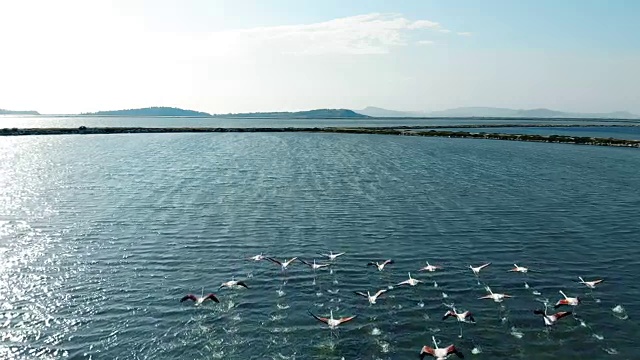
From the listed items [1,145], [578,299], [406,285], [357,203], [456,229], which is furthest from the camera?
[1,145]

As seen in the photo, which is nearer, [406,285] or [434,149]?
[406,285]

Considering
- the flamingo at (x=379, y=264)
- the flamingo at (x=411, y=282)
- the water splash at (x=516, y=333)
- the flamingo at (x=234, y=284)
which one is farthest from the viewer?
the flamingo at (x=379, y=264)

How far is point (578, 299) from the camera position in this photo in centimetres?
3122

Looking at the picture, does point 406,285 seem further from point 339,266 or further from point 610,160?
point 610,160

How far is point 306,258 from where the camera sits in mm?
40781

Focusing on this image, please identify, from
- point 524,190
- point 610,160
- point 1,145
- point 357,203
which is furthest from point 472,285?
point 1,145

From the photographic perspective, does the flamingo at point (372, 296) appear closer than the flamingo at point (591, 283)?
Yes

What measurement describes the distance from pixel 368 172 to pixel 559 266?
51.7m

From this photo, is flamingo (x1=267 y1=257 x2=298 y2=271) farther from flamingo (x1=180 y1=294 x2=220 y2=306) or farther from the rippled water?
flamingo (x1=180 y1=294 x2=220 y2=306)

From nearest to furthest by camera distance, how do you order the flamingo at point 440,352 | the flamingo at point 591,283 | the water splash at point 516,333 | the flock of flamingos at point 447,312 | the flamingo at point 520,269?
the flamingo at point 440,352 < the flock of flamingos at point 447,312 < the water splash at point 516,333 < the flamingo at point 591,283 < the flamingo at point 520,269

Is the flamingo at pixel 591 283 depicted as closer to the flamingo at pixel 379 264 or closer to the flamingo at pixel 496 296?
the flamingo at pixel 496 296

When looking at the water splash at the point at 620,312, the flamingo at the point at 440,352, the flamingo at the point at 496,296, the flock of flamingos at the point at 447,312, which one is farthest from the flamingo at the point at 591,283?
the flamingo at the point at 440,352

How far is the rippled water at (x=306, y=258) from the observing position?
27.4m

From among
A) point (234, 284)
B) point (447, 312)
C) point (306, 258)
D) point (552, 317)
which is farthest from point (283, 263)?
point (552, 317)
